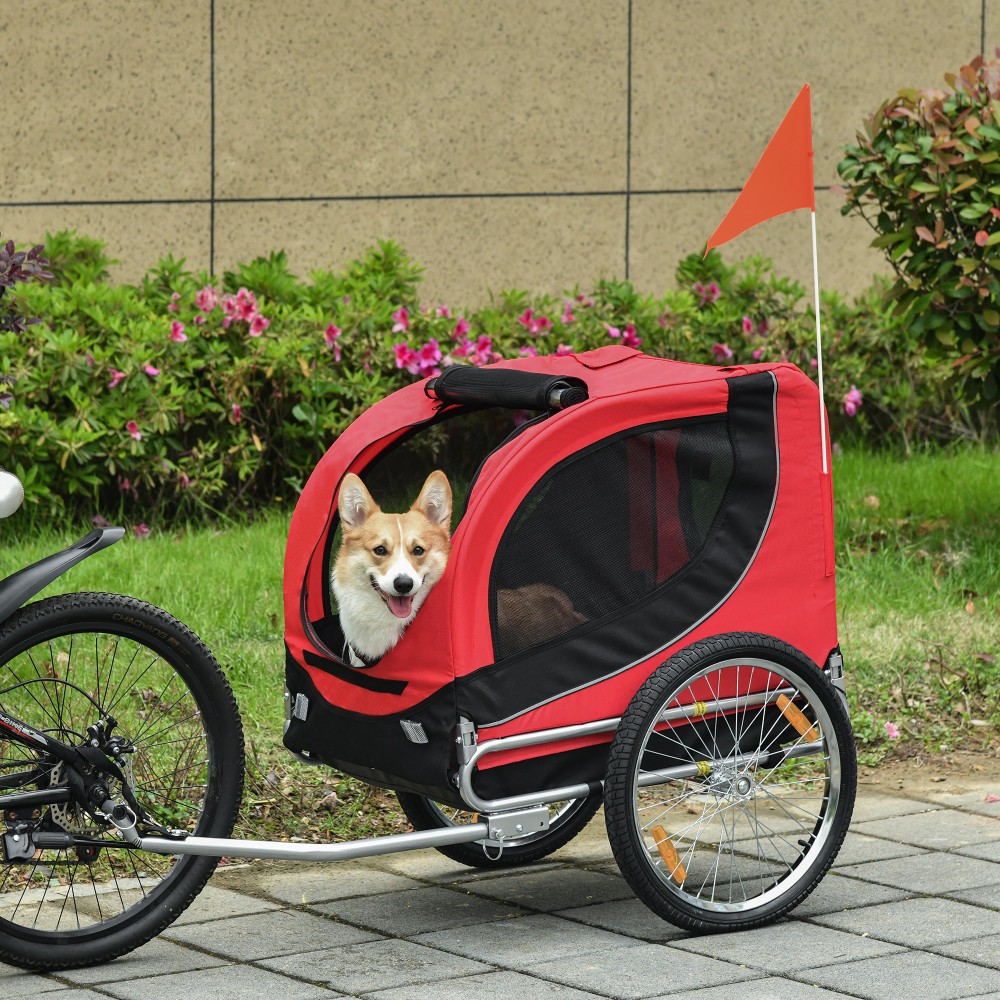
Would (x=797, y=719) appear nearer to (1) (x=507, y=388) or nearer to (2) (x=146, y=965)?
(1) (x=507, y=388)

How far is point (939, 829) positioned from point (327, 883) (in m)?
1.66

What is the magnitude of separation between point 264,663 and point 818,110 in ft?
18.8

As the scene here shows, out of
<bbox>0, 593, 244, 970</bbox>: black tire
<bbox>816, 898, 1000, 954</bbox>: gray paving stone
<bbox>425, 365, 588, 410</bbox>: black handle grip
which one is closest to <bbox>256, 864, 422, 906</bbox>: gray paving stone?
<bbox>0, 593, 244, 970</bbox>: black tire

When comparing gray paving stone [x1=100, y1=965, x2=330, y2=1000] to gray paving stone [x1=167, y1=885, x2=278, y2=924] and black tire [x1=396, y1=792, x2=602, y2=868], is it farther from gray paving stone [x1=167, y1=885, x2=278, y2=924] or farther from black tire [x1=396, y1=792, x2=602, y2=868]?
black tire [x1=396, y1=792, x2=602, y2=868]

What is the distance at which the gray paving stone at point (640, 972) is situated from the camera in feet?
11.5

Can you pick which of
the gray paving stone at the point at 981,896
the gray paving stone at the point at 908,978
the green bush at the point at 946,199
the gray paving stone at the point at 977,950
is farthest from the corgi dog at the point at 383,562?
the green bush at the point at 946,199

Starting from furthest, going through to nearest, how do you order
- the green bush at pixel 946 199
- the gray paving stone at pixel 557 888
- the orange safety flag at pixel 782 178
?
the green bush at pixel 946 199 < the orange safety flag at pixel 782 178 < the gray paving stone at pixel 557 888

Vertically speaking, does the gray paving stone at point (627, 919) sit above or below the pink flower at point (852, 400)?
below

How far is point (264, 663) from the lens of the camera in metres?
5.55

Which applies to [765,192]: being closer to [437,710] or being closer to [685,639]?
[685,639]

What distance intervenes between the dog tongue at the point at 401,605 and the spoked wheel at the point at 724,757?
0.53 meters

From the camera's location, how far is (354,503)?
383cm

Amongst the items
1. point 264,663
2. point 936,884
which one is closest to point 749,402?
point 936,884

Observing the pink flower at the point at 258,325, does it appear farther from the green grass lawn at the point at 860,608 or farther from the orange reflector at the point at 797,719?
the orange reflector at the point at 797,719
